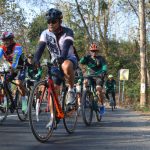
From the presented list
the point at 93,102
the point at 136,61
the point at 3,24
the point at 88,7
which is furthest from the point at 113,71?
the point at 93,102

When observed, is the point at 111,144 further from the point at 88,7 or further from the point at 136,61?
the point at 136,61

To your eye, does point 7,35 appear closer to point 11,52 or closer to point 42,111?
point 11,52

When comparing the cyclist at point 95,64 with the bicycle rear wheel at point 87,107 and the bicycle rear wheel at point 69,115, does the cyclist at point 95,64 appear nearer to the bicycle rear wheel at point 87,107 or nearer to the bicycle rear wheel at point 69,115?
the bicycle rear wheel at point 87,107

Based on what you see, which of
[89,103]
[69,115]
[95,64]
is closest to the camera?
[69,115]

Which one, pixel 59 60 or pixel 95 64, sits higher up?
pixel 95 64

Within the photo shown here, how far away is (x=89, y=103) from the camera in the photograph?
30.4ft

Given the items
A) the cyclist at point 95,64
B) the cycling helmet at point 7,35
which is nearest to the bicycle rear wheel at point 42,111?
the cycling helmet at point 7,35

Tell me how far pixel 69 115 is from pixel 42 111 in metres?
0.90

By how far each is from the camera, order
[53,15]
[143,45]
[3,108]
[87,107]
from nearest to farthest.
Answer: [53,15] → [3,108] → [87,107] → [143,45]

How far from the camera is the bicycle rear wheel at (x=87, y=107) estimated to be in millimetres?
8773

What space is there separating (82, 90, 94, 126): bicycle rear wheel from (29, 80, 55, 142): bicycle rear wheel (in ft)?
6.26

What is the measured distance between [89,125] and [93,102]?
2.11ft

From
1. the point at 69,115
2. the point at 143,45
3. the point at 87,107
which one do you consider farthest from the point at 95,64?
the point at 143,45

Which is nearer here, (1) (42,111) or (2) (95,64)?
(1) (42,111)
